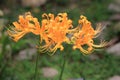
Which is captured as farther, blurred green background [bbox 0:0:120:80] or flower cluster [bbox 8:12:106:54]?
blurred green background [bbox 0:0:120:80]

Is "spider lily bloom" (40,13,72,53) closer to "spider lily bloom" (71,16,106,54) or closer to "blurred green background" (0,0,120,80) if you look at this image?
"spider lily bloom" (71,16,106,54)

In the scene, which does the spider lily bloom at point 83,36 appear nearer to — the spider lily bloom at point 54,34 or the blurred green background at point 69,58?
the spider lily bloom at point 54,34

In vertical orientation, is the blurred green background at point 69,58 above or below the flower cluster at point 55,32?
above

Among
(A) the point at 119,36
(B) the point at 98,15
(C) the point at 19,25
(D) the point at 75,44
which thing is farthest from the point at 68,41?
(B) the point at 98,15

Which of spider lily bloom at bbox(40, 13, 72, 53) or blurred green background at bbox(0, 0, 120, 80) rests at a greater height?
blurred green background at bbox(0, 0, 120, 80)

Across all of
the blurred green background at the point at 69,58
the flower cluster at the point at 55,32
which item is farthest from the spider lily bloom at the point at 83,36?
the blurred green background at the point at 69,58

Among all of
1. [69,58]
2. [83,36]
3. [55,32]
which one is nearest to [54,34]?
[55,32]

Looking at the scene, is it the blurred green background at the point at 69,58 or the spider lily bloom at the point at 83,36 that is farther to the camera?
the blurred green background at the point at 69,58

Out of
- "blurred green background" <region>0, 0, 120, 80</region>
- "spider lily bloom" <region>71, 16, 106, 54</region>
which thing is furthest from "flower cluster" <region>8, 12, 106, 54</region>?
"blurred green background" <region>0, 0, 120, 80</region>

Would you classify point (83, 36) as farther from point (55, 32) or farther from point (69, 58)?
point (69, 58)

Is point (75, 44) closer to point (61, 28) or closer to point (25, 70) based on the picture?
point (61, 28)

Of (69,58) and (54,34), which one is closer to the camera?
(54,34)
